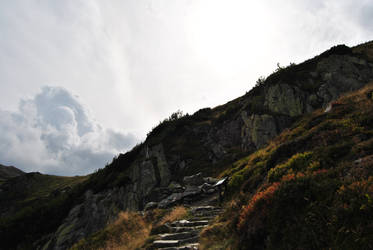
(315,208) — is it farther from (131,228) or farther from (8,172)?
(8,172)

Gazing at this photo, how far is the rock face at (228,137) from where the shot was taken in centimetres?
2973

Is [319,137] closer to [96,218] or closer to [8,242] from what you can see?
[96,218]

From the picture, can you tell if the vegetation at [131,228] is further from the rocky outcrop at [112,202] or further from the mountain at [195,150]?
the rocky outcrop at [112,202]

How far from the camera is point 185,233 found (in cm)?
1030

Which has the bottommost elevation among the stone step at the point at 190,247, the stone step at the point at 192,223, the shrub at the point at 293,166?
the stone step at the point at 190,247

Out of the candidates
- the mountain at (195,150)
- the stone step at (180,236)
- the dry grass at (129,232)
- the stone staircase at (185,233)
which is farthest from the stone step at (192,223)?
the mountain at (195,150)

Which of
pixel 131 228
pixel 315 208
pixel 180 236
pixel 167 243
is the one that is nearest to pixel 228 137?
pixel 131 228

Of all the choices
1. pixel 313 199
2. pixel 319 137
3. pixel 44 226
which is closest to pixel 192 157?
pixel 319 137

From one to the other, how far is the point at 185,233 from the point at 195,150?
25.4 m

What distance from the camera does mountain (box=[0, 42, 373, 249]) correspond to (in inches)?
1165

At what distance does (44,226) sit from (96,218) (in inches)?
417

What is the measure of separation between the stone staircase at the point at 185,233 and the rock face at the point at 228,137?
14.3m

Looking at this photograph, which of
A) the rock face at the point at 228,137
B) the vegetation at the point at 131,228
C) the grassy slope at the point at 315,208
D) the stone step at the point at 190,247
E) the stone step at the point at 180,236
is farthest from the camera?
the rock face at the point at 228,137

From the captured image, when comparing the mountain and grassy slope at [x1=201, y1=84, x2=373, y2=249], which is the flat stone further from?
the mountain
